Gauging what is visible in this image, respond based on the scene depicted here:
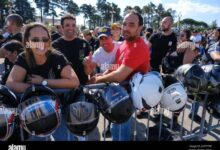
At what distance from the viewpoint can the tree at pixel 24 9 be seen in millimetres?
57625

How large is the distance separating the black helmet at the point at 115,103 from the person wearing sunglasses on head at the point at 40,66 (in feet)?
1.44

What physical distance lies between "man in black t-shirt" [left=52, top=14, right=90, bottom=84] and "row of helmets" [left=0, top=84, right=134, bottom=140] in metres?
1.99

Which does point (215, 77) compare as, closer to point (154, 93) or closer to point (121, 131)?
point (154, 93)

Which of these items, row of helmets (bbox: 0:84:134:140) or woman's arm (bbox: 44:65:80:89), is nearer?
row of helmets (bbox: 0:84:134:140)

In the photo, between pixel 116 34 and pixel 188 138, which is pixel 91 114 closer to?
pixel 188 138

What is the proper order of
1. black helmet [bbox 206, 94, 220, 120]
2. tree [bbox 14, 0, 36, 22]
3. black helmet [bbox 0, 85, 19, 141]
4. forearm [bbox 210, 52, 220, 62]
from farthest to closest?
tree [bbox 14, 0, 36, 22]
forearm [bbox 210, 52, 220, 62]
black helmet [bbox 206, 94, 220, 120]
black helmet [bbox 0, 85, 19, 141]

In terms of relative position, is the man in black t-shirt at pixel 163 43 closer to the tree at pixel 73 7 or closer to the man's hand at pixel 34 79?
the man's hand at pixel 34 79

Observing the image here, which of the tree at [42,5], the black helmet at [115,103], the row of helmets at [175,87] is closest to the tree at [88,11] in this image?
the tree at [42,5]

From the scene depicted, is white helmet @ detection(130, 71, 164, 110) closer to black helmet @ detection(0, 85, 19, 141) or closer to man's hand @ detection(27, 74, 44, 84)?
man's hand @ detection(27, 74, 44, 84)

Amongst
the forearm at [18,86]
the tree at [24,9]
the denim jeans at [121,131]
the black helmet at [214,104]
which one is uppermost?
the tree at [24,9]

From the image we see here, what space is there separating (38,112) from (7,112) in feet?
0.86

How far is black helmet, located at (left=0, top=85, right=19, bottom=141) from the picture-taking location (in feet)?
7.22

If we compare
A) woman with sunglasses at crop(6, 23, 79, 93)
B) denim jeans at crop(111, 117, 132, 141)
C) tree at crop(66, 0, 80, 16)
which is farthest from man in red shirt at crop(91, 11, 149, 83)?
tree at crop(66, 0, 80, 16)

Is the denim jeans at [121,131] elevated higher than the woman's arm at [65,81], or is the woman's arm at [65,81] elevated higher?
the woman's arm at [65,81]
